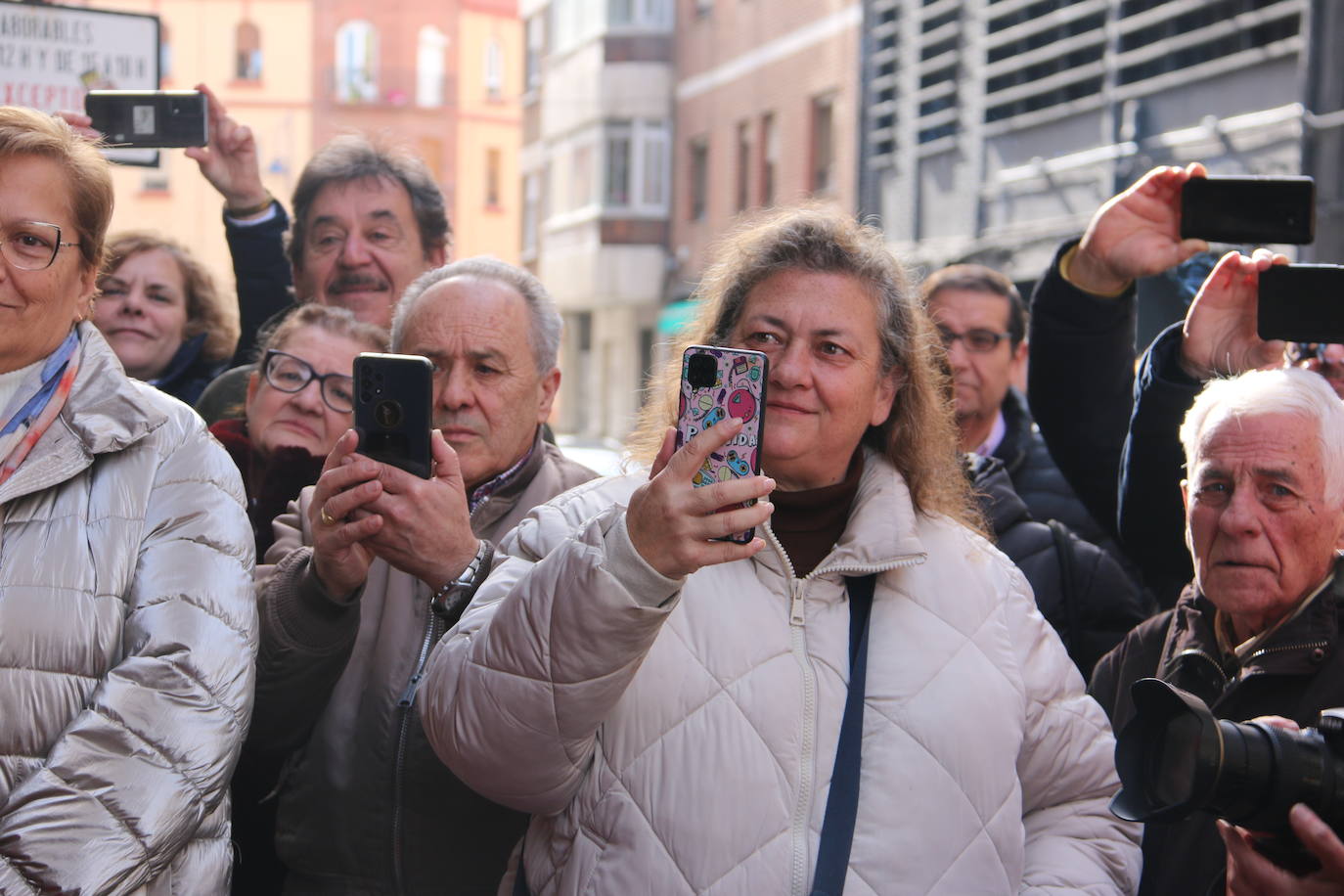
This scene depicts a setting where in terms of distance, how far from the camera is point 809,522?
311 centimetres

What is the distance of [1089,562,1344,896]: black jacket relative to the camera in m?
3.05

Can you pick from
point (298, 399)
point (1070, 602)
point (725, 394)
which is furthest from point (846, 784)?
point (298, 399)

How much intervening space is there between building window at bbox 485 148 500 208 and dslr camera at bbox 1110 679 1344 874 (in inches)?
1761

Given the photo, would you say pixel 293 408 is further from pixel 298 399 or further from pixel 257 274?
pixel 257 274

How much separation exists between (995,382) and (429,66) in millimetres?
43563

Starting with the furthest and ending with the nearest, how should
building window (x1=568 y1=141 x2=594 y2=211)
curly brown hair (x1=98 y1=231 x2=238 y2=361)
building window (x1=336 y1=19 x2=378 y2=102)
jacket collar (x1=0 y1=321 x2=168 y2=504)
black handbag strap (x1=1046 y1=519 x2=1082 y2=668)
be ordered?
building window (x1=336 y1=19 x2=378 y2=102) → building window (x1=568 y1=141 x2=594 y2=211) → curly brown hair (x1=98 y1=231 x2=238 y2=361) → black handbag strap (x1=1046 y1=519 x2=1082 y2=668) → jacket collar (x1=0 y1=321 x2=168 y2=504)

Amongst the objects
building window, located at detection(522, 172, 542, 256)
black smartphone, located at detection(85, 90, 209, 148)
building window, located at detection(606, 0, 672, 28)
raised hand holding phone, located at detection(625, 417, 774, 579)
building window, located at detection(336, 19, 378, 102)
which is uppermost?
building window, located at detection(336, 19, 378, 102)

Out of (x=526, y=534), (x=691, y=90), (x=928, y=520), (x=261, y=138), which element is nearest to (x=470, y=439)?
(x=526, y=534)

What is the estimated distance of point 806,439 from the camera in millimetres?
3094

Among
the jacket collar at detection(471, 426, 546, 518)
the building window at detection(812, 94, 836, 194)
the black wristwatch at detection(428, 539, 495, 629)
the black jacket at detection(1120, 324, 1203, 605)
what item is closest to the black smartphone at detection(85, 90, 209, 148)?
the jacket collar at detection(471, 426, 546, 518)

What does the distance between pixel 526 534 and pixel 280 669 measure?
0.56 m

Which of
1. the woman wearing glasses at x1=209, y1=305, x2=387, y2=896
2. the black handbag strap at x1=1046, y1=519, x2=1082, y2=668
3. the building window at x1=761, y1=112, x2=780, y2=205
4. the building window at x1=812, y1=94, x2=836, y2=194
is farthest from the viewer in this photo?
the building window at x1=761, y1=112, x2=780, y2=205

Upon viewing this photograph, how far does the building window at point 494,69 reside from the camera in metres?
47.0

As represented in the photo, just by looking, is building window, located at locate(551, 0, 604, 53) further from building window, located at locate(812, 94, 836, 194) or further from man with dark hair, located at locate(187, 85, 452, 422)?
man with dark hair, located at locate(187, 85, 452, 422)
